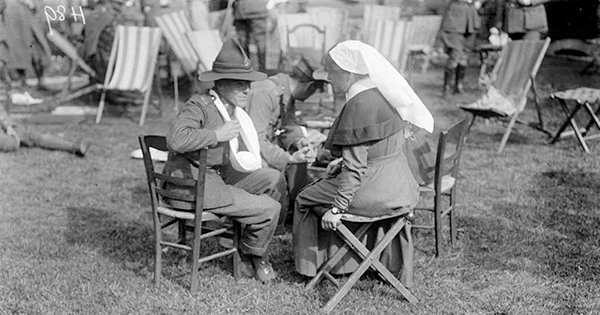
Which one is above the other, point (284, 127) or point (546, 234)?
point (284, 127)

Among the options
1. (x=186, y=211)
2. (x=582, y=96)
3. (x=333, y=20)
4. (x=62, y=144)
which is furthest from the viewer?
(x=333, y=20)

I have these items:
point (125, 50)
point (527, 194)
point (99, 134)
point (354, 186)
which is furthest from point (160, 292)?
point (125, 50)

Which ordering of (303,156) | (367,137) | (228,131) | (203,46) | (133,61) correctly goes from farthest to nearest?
(133,61) < (203,46) < (303,156) < (228,131) < (367,137)

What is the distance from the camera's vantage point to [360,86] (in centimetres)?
357

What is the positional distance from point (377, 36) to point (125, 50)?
4007mm

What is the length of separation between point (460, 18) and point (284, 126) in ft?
23.0

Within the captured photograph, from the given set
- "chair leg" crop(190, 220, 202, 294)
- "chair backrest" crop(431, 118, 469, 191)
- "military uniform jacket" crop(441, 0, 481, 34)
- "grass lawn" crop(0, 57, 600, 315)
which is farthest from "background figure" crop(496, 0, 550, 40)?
"chair leg" crop(190, 220, 202, 294)

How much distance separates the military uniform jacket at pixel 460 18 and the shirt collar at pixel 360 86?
814cm

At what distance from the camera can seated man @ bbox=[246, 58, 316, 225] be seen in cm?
457

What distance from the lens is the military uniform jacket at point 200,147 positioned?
3639 millimetres

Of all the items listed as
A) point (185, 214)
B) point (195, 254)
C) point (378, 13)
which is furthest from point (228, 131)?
point (378, 13)

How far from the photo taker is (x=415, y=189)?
12.5 feet

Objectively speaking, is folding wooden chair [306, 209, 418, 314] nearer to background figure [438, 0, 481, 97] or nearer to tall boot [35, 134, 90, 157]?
tall boot [35, 134, 90, 157]

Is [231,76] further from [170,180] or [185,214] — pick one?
[185,214]
